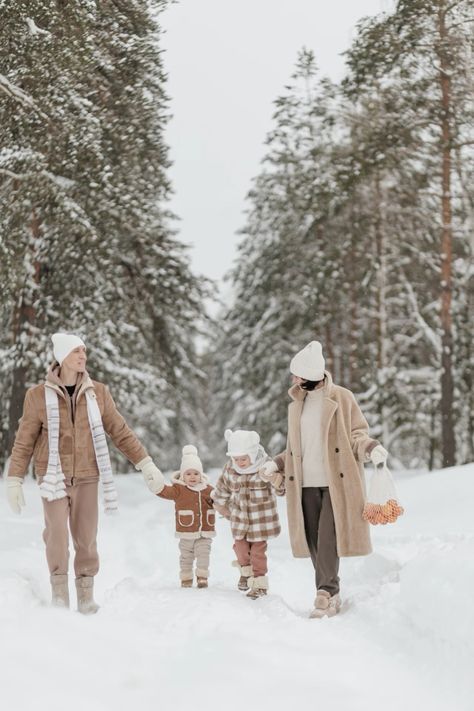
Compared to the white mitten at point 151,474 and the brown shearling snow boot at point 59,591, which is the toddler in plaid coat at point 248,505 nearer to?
the white mitten at point 151,474

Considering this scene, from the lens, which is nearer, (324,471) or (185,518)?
(324,471)

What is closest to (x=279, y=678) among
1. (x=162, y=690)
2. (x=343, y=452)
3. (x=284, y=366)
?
(x=162, y=690)

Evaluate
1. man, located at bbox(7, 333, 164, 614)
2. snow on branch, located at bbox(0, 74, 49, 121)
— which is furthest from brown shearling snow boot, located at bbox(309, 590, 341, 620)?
snow on branch, located at bbox(0, 74, 49, 121)

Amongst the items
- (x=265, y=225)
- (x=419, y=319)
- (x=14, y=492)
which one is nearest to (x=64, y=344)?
(x=14, y=492)

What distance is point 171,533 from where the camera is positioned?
12.3 metres

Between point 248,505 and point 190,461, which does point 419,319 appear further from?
point 248,505

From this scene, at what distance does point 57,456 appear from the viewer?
6098mm

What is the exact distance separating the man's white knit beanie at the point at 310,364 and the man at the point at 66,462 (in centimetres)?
164

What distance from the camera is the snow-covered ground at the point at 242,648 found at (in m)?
4.23

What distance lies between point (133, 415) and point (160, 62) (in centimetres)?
900

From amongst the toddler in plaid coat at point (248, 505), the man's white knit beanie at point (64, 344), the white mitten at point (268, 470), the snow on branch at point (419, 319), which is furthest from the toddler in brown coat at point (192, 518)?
the snow on branch at point (419, 319)

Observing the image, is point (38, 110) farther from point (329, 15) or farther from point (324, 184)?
point (329, 15)

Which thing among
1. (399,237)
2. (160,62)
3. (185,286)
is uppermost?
(160,62)

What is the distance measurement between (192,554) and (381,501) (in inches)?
77.5
